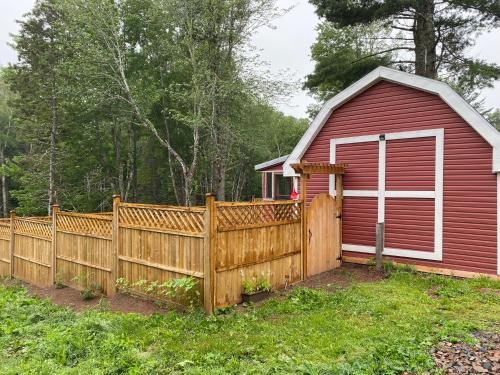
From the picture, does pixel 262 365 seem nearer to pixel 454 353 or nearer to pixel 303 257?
pixel 454 353

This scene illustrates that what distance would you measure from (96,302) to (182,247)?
2.76 meters

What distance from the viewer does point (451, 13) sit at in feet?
40.9

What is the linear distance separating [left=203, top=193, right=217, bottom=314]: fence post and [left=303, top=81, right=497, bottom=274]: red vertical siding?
4.71m

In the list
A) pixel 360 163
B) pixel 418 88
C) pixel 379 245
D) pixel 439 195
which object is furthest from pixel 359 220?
pixel 418 88

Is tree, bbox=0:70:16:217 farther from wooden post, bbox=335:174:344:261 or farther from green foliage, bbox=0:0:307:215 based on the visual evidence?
wooden post, bbox=335:174:344:261

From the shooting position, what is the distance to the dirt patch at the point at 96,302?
19.4ft

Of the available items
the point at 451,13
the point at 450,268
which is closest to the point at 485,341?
the point at 450,268

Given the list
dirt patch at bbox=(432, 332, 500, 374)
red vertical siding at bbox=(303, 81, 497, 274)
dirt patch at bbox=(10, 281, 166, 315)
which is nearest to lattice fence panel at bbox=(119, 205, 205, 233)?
dirt patch at bbox=(10, 281, 166, 315)

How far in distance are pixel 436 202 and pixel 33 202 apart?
19972 millimetres

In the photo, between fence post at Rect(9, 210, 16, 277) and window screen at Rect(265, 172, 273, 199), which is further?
window screen at Rect(265, 172, 273, 199)

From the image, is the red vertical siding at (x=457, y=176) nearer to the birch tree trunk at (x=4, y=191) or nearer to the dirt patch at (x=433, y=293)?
the dirt patch at (x=433, y=293)

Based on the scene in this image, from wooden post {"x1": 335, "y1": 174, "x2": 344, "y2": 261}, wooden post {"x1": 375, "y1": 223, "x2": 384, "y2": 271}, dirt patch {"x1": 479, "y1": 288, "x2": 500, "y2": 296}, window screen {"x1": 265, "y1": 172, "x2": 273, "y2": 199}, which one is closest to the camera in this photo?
dirt patch {"x1": 479, "y1": 288, "x2": 500, "y2": 296}

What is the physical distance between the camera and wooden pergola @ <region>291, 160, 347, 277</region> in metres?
7.24

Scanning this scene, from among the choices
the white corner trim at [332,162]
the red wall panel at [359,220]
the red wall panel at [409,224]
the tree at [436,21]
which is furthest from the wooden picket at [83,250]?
the tree at [436,21]
